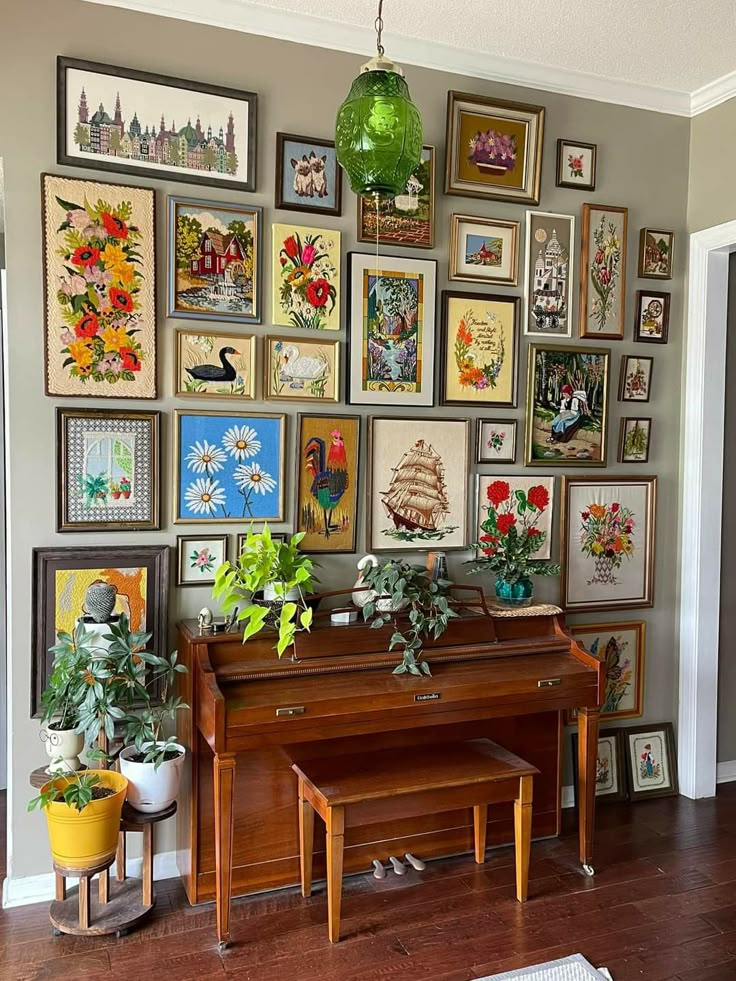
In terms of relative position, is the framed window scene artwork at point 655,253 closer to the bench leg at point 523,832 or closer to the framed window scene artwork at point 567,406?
the framed window scene artwork at point 567,406

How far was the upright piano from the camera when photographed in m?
2.50

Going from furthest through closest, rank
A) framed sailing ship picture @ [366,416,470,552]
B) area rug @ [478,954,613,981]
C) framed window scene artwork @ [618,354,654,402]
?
1. framed window scene artwork @ [618,354,654,402]
2. framed sailing ship picture @ [366,416,470,552]
3. area rug @ [478,954,613,981]

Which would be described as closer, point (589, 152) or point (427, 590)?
point (427, 590)

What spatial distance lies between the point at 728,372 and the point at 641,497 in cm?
75

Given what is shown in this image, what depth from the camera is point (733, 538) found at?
3793 mm

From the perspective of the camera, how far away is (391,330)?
314cm

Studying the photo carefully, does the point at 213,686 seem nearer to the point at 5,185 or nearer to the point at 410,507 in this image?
the point at 410,507

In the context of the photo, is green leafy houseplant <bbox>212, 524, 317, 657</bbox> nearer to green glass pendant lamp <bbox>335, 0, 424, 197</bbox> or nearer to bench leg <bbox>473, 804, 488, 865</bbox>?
bench leg <bbox>473, 804, 488, 865</bbox>

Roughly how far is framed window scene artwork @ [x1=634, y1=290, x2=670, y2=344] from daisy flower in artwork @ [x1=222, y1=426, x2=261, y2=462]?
1754 millimetres

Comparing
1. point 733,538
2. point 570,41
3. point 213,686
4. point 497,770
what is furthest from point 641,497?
point 213,686

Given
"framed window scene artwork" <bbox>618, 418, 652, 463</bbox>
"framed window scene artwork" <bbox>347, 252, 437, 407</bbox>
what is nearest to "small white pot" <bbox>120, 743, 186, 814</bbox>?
"framed window scene artwork" <bbox>347, 252, 437, 407</bbox>

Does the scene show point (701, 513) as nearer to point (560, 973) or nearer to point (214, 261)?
point (560, 973)

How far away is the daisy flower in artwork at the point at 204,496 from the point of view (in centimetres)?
290

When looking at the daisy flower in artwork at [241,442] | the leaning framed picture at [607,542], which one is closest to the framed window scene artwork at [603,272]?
the leaning framed picture at [607,542]
